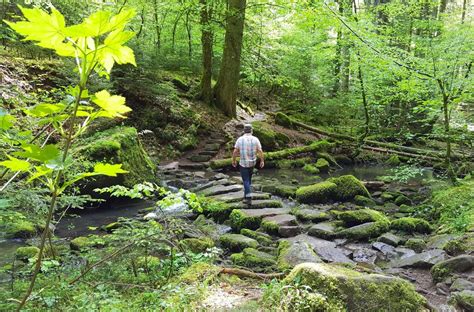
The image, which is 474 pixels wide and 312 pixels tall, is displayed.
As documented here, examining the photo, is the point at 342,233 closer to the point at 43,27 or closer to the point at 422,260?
the point at 422,260

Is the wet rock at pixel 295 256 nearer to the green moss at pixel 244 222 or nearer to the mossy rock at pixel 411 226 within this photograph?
the green moss at pixel 244 222

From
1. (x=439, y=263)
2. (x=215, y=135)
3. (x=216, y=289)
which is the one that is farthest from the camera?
(x=215, y=135)

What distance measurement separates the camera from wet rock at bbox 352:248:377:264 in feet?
18.2

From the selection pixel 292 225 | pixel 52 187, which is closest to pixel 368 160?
pixel 292 225

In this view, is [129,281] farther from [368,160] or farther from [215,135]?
[368,160]

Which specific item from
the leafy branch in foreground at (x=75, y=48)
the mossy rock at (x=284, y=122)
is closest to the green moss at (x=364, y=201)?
the leafy branch in foreground at (x=75, y=48)

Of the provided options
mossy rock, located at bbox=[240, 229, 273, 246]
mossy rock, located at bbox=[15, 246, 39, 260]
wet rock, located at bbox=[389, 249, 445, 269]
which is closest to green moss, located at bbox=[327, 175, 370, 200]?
mossy rock, located at bbox=[240, 229, 273, 246]

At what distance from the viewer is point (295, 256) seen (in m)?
4.83

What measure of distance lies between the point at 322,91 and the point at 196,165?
11.0 m

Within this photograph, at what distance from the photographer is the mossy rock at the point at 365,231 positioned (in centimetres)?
643

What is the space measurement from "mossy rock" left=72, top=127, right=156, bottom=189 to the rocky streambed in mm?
995

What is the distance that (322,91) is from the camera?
2017 cm

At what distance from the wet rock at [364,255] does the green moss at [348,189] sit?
312 cm

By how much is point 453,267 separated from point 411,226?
228 cm
